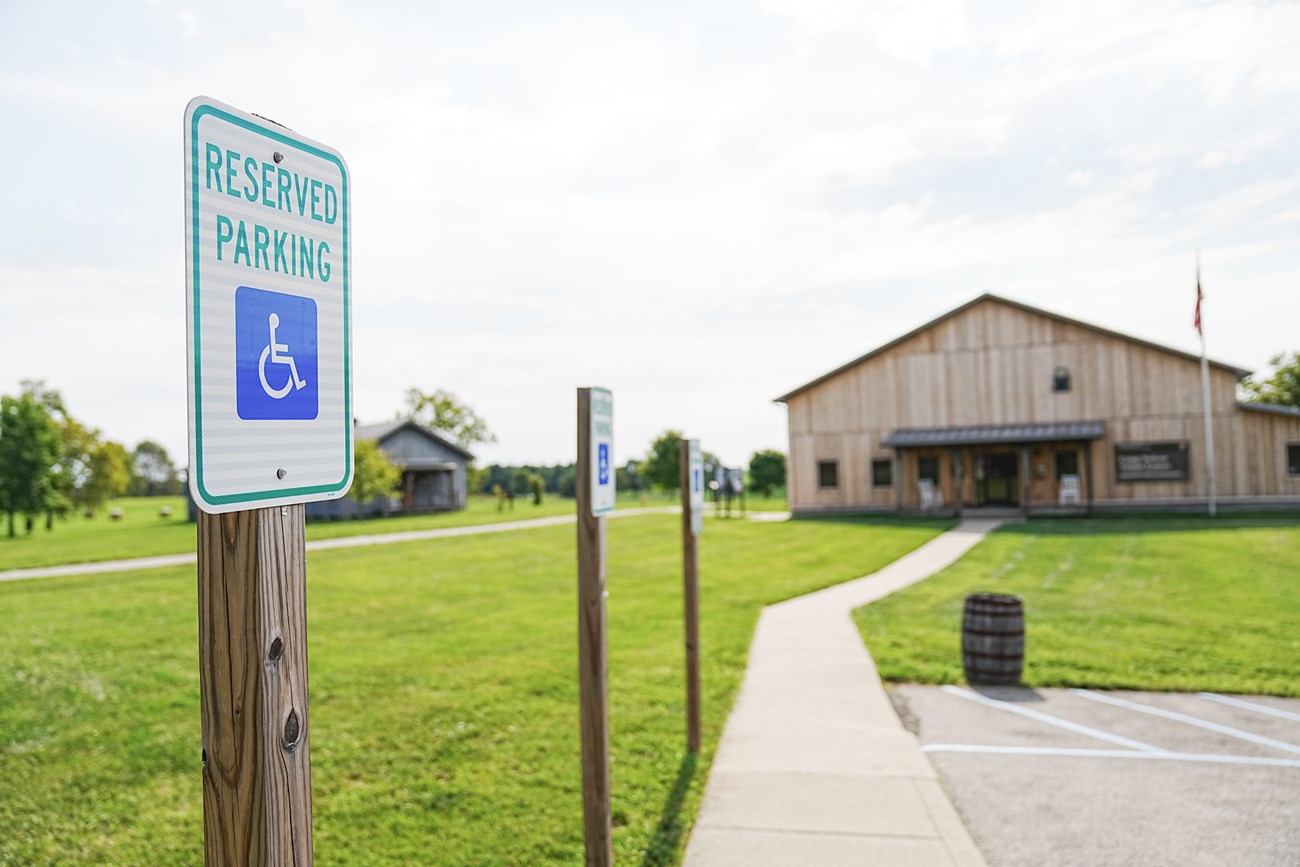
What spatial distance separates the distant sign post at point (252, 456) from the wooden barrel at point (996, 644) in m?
8.30

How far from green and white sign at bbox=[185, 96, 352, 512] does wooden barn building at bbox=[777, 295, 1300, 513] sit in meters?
31.3

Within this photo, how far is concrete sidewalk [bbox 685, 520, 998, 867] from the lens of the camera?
503 cm

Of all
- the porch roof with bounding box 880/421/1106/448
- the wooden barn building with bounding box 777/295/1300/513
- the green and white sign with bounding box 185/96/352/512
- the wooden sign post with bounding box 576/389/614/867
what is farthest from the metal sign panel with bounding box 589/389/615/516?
the porch roof with bounding box 880/421/1106/448

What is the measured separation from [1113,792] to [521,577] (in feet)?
42.5

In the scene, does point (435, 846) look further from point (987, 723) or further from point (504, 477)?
point (504, 477)

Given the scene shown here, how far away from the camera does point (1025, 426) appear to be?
32594 mm

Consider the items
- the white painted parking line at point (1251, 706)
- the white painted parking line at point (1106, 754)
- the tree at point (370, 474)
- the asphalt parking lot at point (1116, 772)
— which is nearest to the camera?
the asphalt parking lot at point (1116, 772)

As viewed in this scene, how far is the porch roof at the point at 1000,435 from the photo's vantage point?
30609 millimetres

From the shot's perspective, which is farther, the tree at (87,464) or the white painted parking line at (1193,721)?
the tree at (87,464)

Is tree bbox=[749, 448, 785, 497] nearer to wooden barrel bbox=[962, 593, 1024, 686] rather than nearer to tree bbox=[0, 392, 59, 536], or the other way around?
tree bbox=[0, 392, 59, 536]

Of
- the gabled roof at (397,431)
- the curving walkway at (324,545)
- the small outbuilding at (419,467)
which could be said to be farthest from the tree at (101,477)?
the curving walkway at (324,545)

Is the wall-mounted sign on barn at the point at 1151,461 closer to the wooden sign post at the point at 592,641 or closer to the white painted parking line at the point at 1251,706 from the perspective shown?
the white painted parking line at the point at 1251,706

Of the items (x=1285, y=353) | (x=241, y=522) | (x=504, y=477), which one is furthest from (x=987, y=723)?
(x=504, y=477)

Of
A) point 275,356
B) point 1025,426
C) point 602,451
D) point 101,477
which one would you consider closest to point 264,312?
point 275,356
